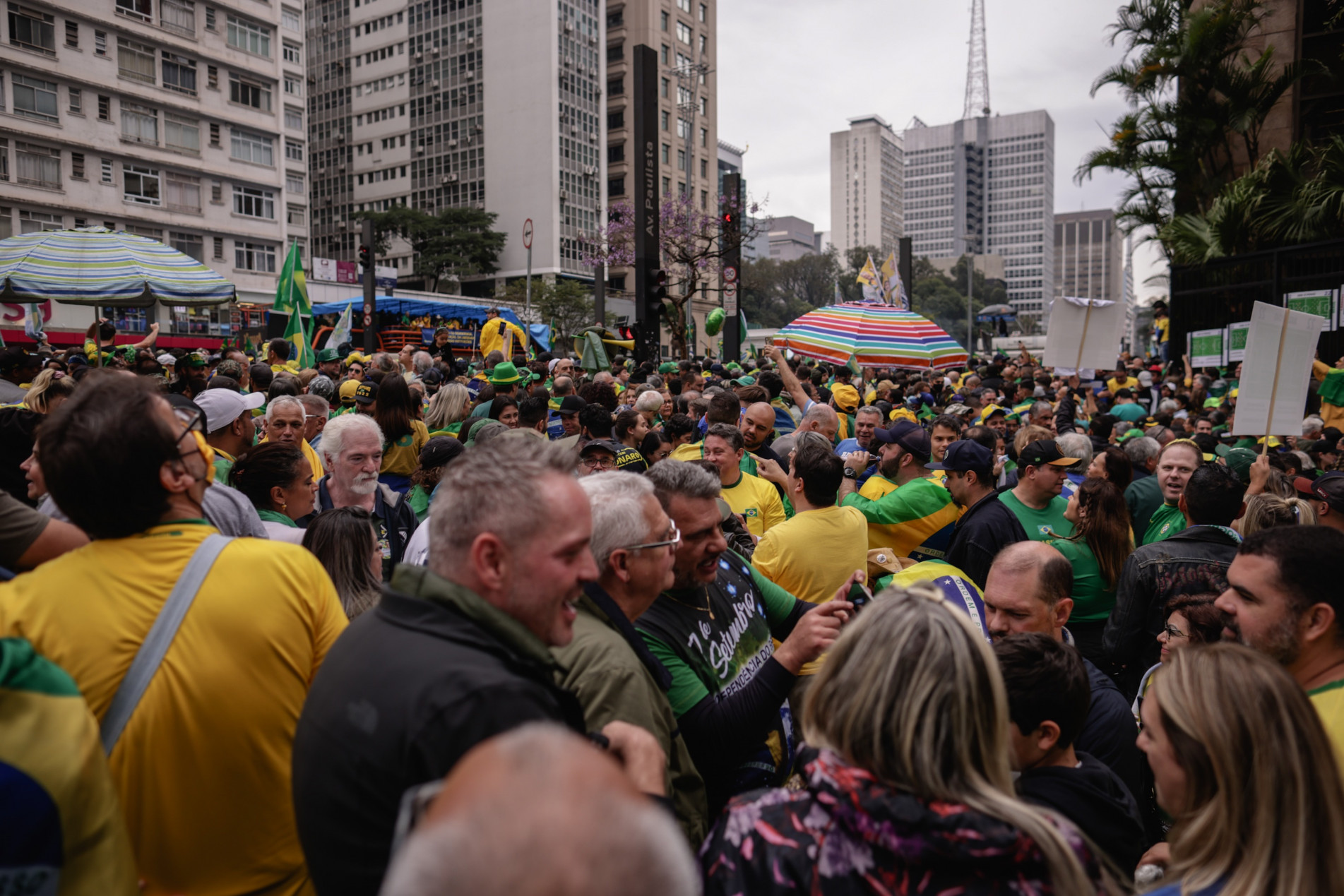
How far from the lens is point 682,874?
3.12 ft

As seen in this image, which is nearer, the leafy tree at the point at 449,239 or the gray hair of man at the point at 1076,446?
the gray hair of man at the point at 1076,446

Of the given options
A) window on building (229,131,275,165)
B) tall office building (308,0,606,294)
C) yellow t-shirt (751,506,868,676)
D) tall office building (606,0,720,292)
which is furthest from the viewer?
tall office building (606,0,720,292)

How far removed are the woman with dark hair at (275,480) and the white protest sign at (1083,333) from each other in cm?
855

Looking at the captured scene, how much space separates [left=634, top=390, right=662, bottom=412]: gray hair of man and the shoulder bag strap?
6.44 m

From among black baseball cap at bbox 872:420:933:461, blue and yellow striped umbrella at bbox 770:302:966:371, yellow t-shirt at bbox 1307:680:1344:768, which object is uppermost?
blue and yellow striped umbrella at bbox 770:302:966:371

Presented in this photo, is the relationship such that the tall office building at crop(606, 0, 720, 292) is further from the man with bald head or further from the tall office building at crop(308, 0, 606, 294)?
the man with bald head

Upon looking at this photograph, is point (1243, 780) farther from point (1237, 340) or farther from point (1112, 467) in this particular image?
point (1237, 340)

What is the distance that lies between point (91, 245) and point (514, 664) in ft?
35.4

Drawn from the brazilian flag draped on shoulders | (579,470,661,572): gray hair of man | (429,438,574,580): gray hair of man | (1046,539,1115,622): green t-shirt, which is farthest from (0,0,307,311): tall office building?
(429,438,574,580): gray hair of man

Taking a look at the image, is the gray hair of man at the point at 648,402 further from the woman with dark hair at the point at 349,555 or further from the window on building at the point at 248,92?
the window on building at the point at 248,92

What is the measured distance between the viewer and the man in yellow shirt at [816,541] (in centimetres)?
416

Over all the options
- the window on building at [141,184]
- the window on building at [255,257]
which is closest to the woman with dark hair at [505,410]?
the window on building at [141,184]

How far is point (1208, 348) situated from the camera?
17094 mm

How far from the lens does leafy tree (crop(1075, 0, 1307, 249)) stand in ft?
67.0
